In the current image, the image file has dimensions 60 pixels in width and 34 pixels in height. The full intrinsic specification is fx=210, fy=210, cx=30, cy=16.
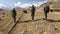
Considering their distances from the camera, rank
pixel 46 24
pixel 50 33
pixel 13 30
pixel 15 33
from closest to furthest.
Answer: pixel 50 33 → pixel 15 33 → pixel 13 30 → pixel 46 24

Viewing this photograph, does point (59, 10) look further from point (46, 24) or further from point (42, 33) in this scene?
point (42, 33)

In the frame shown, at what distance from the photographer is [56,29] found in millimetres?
17688

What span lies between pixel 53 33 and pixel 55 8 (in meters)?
18.8

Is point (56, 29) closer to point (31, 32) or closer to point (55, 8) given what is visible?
point (31, 32)

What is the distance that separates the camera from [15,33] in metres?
17.1

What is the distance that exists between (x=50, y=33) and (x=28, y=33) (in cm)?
173

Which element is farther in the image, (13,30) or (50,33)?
(13,30)

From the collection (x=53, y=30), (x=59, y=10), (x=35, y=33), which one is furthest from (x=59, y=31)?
(x=59, y=10)

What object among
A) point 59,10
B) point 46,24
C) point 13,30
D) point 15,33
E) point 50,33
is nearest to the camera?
point 50,33

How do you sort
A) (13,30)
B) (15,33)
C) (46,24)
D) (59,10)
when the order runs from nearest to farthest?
(15,33) < (13,30) < (46,24) < (59,10)

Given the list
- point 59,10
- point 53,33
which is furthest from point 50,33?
point 59,10

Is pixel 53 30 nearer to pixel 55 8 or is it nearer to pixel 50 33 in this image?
pixel 50 33

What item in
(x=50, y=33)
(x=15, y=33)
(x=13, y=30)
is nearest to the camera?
(x=50, y=33)

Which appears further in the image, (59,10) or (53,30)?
(59,10)
